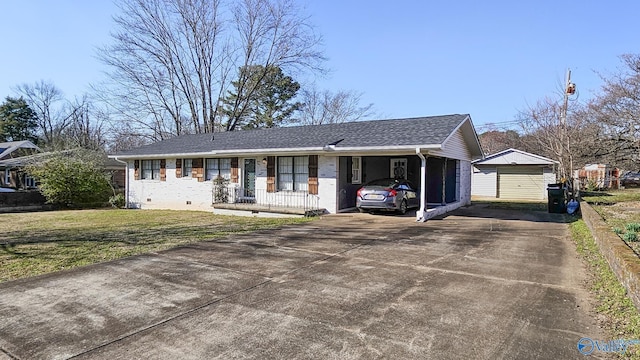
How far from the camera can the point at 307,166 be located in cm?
1330

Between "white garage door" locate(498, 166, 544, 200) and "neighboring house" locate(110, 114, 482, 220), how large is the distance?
8.78 meters

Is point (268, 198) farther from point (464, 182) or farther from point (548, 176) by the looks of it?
point (548, 176)

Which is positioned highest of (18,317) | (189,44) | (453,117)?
(189,44)

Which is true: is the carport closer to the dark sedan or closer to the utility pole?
the dark sedan

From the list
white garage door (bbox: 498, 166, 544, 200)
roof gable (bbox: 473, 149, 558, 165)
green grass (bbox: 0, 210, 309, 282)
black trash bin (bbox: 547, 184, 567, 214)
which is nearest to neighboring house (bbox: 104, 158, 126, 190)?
green grass (bbox: 0, 210, 309, 282)

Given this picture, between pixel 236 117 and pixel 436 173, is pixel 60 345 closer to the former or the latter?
pixel 436 173

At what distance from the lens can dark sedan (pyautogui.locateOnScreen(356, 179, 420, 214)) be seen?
1187 centimetres

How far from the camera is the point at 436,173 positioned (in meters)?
15.6

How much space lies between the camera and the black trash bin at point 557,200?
1352 cm

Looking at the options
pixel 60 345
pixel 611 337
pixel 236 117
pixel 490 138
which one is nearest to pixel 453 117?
pixel 611 337

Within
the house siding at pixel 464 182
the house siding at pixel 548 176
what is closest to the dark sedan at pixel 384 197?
the house siding at pixel 464 182

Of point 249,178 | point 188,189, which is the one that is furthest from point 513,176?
point 188,189

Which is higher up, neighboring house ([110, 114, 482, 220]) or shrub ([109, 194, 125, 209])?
neighboring house ([110, 114, 482, 220])

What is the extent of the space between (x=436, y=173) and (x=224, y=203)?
9272 millimetres
